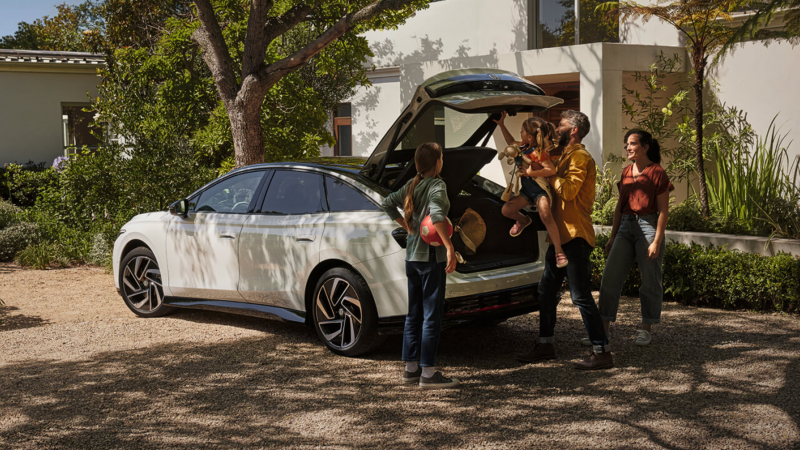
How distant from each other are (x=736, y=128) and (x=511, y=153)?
7.59 m

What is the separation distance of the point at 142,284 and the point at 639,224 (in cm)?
506

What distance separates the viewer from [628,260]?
20.3 feet

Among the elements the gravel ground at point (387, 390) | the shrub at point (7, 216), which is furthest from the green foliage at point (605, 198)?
the shrub at point (7, 216)

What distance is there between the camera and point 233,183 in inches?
286

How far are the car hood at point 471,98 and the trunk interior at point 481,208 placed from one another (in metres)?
0.03

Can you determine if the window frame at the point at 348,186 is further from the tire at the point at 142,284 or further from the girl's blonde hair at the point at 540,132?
the tire at the point at 142,284

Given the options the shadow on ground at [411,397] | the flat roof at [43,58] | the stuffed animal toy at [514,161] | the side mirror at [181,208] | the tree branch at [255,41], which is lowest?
the shadow on ground at [411,397]

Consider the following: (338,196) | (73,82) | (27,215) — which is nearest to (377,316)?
(338,196)

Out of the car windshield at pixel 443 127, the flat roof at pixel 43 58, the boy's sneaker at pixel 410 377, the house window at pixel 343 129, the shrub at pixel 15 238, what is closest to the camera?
the boy's sneaker at pixel 410 377

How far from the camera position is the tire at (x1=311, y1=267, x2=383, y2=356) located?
584 cm

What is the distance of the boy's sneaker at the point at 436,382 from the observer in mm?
5278

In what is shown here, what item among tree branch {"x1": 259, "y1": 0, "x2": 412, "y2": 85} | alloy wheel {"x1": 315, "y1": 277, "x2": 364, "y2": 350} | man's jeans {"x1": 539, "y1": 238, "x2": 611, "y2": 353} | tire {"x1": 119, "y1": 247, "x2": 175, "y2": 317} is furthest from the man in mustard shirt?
tree branch {"x1": 259, "y1": 0, "x2": 412, "y2": 85}

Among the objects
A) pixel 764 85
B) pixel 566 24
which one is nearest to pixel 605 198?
pixel 764 85

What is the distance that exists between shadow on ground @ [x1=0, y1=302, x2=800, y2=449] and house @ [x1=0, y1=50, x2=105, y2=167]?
646 inches
